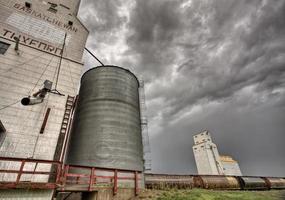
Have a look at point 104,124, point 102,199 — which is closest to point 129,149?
point 104,124

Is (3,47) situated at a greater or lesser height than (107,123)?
greater

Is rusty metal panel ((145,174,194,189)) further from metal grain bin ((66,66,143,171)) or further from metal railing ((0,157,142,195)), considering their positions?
metal railing ((0,157,142,195))

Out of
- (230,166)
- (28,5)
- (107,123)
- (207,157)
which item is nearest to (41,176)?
(107,123)

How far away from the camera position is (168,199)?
9.78m

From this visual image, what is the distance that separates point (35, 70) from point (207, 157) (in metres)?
45.0

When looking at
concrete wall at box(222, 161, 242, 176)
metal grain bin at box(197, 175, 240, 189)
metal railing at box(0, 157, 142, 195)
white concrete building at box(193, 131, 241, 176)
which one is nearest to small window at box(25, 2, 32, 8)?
metal railing at box(0, 157, 142, 195)

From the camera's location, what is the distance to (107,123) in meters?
14.5

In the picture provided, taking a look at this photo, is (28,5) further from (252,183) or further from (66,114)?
(252,183)

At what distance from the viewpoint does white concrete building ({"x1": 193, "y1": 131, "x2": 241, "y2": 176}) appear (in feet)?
144

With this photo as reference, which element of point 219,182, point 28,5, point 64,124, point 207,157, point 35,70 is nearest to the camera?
point 64,124

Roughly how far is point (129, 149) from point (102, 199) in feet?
16.2

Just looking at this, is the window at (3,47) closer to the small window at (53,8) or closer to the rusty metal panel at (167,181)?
the small window at (53,8)

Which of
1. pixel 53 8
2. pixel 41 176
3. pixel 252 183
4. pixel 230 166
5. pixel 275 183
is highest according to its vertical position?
pixel 53 8

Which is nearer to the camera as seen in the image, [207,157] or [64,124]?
[64,124]
